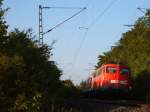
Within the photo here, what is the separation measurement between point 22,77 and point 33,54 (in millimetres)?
2012

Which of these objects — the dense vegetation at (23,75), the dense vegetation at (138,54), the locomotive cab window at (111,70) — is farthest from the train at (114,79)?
the dense vegetation at (23,75)

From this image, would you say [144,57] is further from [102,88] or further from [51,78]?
[51,78]

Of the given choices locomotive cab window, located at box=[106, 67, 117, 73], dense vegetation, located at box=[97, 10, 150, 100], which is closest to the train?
locomotive cab window, located at box=[106, 67, 117, 73]

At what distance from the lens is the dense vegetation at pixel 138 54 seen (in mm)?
55309

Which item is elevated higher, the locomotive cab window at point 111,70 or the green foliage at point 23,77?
the locomotive cab window at point 111,70

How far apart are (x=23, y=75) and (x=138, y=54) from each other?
1791 inches

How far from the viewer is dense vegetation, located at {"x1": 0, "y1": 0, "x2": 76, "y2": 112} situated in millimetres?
20062

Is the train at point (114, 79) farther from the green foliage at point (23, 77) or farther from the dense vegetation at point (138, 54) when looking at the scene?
the green foliage at point (23, 77)

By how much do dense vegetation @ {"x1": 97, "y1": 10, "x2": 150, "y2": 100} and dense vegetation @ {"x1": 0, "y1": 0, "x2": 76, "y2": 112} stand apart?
3158 cm

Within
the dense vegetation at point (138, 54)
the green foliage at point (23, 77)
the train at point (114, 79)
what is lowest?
the green foliage at point (23, 77)

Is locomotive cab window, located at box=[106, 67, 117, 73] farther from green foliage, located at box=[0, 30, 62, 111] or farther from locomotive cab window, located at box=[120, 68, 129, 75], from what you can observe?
green foliage, located at box=[0, 30, 62, 111]

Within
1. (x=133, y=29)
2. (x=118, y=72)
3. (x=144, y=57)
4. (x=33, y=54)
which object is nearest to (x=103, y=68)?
(x=118, y=72)

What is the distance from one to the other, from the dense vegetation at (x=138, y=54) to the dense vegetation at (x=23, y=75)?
31582 mm

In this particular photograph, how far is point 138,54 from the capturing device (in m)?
65.2
